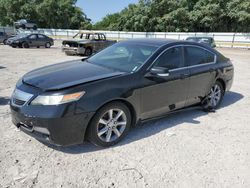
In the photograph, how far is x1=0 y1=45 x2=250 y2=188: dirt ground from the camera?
3.23m

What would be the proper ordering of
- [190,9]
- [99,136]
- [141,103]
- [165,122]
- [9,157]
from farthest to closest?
[190,9] < [165,122] < [141,103] < [99,136] < [9,157]

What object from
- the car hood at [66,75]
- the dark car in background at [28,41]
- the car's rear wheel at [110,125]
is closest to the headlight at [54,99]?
the car hood at [66,75]

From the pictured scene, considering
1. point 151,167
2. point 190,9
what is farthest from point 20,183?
point 190,9

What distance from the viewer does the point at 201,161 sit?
3742 mm

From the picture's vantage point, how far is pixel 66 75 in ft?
13.3

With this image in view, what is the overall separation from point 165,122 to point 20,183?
2.84 metres

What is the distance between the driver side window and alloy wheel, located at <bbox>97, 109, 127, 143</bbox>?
1.09 meters

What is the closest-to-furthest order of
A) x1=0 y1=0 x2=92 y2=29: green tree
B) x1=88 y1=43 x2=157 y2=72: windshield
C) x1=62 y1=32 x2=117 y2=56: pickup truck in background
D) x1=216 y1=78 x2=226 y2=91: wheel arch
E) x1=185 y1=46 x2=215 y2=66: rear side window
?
x1=88 y1=43 x2=157 y2=72: windshield < x1=185 y1=46 x2=215 y2=66: rear side window < x1=216 y1=78 x2=226 y2=91: wheel arch < x1=62 y1=32 x2=117 y2=56: pickup truck in background < x1=0 y1=0 x2=92 y2=29: green tree

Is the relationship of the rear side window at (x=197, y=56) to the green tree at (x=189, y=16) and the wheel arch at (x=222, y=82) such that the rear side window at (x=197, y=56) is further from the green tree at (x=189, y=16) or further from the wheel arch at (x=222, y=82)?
the green tree at (x=189, y=16)

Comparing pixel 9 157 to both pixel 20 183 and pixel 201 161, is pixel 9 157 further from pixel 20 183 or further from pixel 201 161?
pixel 201 161

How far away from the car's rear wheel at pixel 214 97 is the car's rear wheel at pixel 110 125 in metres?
2.33

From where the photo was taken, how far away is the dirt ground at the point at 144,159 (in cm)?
323

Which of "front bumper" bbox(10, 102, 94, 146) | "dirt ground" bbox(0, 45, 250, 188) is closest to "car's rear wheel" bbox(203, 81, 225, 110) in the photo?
"dirt ground" bbox(0, 45, 250, 188)

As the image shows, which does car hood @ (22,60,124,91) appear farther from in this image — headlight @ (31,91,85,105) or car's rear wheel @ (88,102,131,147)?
car's rear wheel @ (88,102,131,147)
